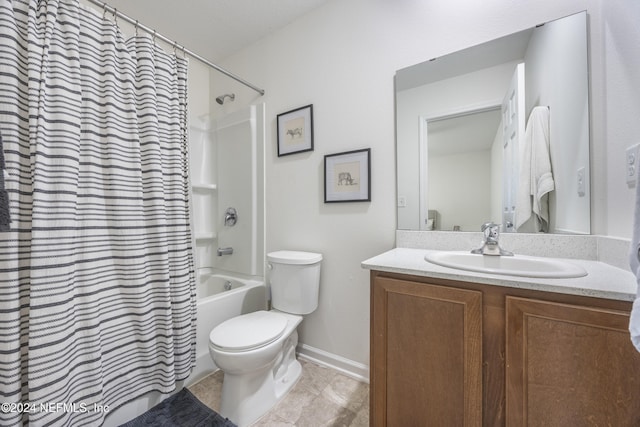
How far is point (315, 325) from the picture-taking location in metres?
1.76

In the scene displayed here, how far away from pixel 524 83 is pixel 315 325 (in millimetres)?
1825

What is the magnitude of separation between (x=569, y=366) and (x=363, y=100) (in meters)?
1.49

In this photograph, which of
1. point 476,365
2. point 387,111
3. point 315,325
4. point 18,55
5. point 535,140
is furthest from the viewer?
point 315,325

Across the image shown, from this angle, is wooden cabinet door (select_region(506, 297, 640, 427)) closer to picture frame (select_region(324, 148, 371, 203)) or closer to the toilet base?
picture frame (select_region(324, 148, 371, 203))

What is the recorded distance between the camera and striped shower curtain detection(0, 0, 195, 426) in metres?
0.91

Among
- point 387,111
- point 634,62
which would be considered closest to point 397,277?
point 387,111

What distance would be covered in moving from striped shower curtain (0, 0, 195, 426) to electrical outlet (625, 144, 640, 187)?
1915mm

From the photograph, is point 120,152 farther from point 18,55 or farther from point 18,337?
point 18,337

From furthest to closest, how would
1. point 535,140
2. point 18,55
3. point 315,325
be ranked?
point 315,325 → point 535,140 → point 18,55

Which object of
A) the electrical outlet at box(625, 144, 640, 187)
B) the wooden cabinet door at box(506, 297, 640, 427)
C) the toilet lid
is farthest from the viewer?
the toilet lid

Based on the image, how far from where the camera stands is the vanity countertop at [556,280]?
68 cm

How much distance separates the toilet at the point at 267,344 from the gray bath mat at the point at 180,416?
2.1 inches

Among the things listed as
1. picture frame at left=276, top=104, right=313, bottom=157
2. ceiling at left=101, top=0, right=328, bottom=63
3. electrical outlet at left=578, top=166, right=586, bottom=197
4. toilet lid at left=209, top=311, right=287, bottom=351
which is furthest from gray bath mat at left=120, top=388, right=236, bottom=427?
ceiling at left=101, top=0, right=328, bottom=63

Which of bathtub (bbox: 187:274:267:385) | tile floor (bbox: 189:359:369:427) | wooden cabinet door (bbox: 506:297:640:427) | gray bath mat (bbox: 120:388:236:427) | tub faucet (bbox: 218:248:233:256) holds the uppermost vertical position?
tub faucet (bbox: 218:248:233:256)
